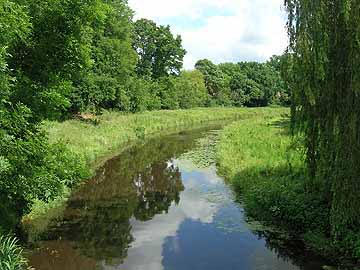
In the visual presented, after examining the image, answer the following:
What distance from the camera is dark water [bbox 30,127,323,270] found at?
49.2 feet

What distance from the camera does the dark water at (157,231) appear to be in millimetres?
15008

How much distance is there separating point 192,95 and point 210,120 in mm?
15333

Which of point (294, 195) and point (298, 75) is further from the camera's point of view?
point (294, 195)

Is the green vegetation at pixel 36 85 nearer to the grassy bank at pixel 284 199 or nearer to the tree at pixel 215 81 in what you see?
the grassy bank at pixel 284 199

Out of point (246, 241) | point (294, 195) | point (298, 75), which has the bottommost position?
point (246, 241)

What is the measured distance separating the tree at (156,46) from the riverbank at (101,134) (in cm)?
1563

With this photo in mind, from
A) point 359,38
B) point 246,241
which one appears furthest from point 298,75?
point 246,241

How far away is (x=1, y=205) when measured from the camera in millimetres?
12359

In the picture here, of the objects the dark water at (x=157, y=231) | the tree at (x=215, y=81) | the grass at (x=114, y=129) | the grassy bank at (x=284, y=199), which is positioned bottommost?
the dark water at (x=157, y=231)

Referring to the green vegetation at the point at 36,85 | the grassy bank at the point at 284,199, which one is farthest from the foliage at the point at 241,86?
the green vegetation at the point at 36,85

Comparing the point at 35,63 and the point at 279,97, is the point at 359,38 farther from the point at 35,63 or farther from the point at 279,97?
the point at 279,97

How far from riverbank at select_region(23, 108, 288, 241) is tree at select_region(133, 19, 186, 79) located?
615 inches

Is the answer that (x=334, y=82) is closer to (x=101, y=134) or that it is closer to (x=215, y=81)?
(x=101, y=134)

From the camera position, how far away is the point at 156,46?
83.2 meters
